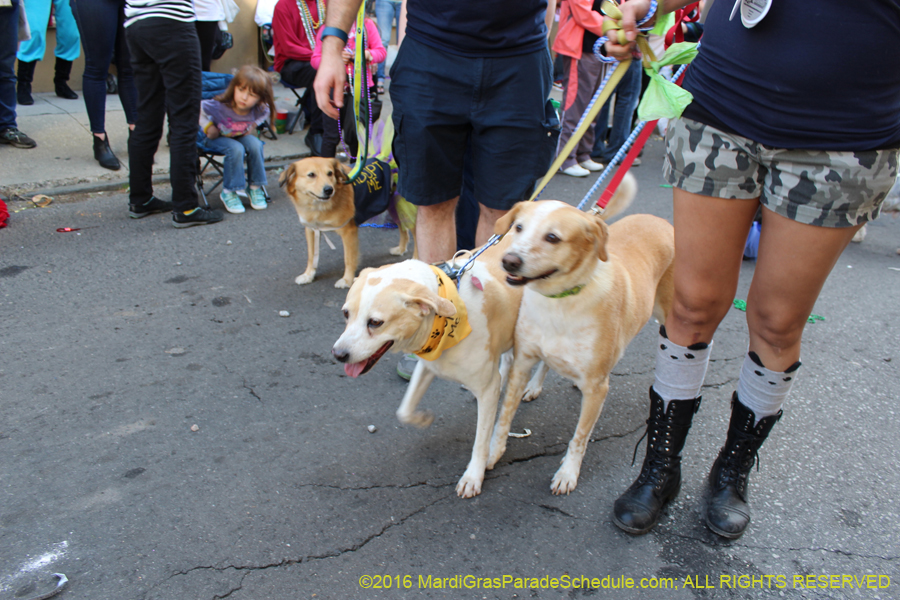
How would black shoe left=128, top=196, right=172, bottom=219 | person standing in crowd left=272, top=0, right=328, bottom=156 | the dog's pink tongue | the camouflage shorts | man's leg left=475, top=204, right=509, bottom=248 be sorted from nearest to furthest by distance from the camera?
the camouflage shorts
the dog's pink tongue
man's leg left=475, top=204, right=509, bottom=248
black shoe left=128, top=196, right=172, bottom=219
person standing in crowd left=272, top=0, right=328, bottom=156

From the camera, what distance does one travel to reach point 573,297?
2.02 metres

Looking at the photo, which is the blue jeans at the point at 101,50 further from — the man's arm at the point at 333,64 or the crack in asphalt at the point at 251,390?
the crack in asphalt at the point at 251,390

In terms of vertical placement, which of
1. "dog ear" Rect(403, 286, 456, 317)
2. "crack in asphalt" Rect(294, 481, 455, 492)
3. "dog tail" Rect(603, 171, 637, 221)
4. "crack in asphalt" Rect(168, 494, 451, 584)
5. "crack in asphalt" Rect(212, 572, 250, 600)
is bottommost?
"crack in asphalt" Rect(294, 481, 455, 492)

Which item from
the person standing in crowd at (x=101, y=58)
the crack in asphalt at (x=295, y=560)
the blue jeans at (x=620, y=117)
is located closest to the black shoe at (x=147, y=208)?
the person standing in crowd at (x=101, y=58)

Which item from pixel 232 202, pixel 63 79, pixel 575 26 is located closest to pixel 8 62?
pixel 63 79

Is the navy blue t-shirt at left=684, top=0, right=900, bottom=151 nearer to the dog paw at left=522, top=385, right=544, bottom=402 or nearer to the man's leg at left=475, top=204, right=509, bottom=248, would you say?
the man's leg at left=475, top=204, right=509, bottom=248

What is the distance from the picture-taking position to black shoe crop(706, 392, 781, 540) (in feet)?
6.66

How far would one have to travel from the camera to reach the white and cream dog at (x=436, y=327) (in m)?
1.84

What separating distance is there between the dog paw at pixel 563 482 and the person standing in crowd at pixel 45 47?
23.8ft

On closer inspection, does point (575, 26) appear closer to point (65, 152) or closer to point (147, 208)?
point (147, 208)

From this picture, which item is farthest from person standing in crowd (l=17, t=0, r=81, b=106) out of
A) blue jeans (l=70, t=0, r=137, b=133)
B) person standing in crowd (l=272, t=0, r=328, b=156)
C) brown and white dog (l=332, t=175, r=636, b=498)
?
brown and white dog (l=332, t=175, r=636, b=498)

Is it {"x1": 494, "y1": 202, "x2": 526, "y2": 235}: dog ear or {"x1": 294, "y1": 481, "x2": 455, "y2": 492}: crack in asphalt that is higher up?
{"x1": 494, "y1": 202, "x2": 526, "y2": 235}: dog ear

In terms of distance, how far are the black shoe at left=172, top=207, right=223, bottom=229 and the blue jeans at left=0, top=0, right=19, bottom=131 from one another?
7.84 feet

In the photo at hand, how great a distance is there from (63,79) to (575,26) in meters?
5.97
